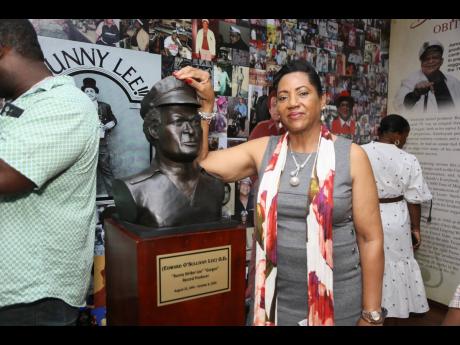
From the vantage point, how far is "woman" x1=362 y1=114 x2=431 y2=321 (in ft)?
7.59

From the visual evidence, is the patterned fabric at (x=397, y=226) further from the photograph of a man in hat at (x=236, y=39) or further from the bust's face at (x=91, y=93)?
the bust's face at (x=91, y=93)

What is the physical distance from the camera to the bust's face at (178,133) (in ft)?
3.70

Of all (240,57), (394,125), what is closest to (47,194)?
(240,57)

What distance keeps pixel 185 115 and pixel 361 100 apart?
2176 millimetres

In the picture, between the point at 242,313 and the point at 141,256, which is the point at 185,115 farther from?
the point at 242,313

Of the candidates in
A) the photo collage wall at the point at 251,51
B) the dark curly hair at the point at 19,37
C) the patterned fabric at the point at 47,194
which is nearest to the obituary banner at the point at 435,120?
the photo collage wall at the point at 251,51

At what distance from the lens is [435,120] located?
9.11 ft

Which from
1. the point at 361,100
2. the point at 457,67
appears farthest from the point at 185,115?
the point at 457,67

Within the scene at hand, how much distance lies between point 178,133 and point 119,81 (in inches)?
33.6

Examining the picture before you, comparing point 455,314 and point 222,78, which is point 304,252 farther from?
point 222,78

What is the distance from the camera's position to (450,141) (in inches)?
105

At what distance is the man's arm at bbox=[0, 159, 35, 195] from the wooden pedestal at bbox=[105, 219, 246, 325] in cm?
31

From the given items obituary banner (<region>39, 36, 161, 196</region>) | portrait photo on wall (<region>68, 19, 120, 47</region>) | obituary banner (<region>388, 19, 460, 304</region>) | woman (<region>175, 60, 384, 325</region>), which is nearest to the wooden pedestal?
woman (<region>175, 60, 384, 325</region>)

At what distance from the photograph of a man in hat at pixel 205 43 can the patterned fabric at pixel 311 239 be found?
102cm
